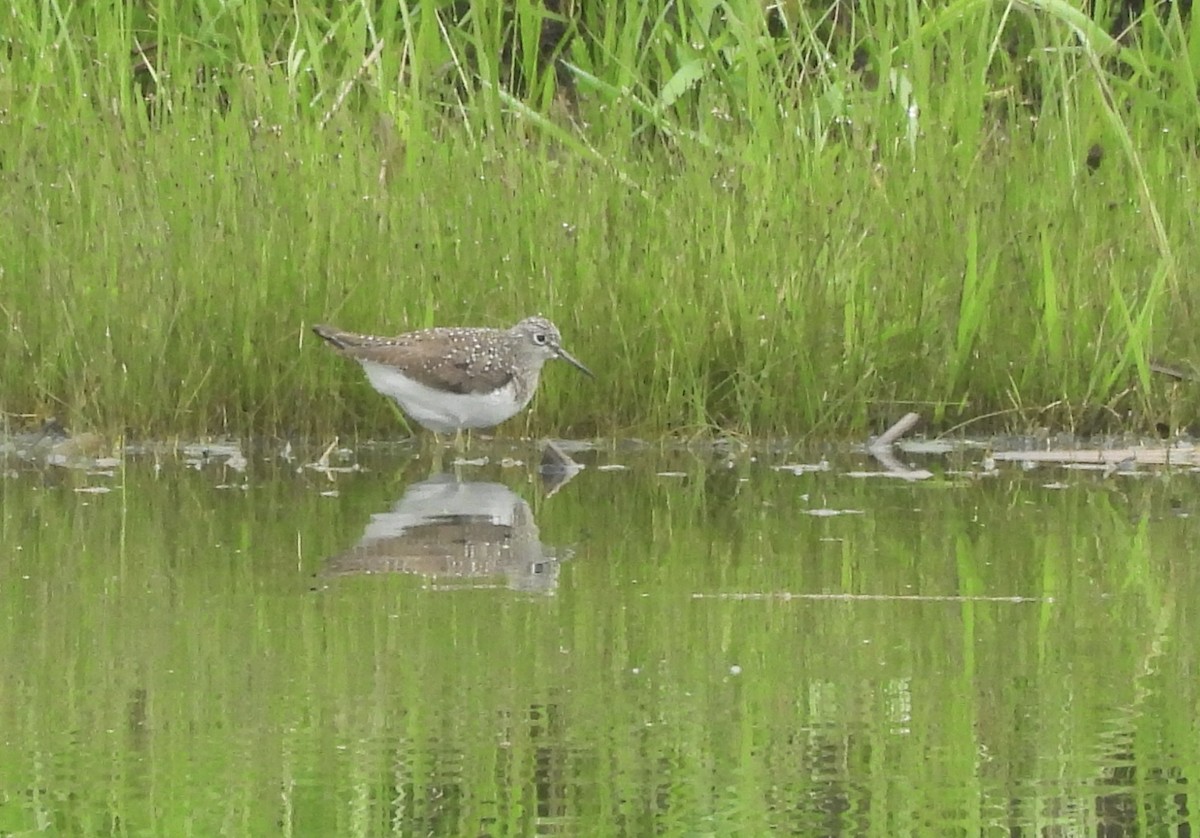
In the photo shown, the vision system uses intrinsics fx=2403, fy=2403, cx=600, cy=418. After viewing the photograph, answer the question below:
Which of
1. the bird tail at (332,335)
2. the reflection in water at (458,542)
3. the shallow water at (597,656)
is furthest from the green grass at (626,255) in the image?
the reflection in water at (458,542)

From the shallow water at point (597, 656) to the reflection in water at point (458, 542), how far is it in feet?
0.06

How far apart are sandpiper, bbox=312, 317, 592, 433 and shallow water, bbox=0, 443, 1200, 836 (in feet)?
1.85

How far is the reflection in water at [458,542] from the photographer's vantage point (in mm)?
5523

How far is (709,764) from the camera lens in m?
3.79

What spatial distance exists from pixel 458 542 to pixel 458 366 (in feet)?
6.02

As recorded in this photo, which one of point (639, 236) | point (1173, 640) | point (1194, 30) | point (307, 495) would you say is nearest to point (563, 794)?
→ point (1173, 640)

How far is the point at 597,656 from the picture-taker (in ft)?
15.1

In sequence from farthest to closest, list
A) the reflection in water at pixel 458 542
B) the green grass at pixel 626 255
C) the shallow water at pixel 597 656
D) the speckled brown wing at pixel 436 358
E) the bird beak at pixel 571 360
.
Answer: the green grass at pixel 626 255 < the bird beak at pixel 571 360 < the speckled brown wing at pixel 436 358 < the reflection in water at pixel 458 542 < the shallow water at pixel 597 656

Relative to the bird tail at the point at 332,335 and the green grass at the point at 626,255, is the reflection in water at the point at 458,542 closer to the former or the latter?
the bird tail at the point at 332,335

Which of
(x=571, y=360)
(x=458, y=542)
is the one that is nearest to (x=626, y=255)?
(x=571, y=360)

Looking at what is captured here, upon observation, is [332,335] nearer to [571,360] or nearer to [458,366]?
[458,366]

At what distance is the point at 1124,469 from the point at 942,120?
1.67 m

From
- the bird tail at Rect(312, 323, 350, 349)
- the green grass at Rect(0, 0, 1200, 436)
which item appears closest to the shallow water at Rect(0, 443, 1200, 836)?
the bird tail at Rect(312, 323, 350, 349)

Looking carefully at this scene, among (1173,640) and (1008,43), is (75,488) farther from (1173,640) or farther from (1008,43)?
(1008,43)
